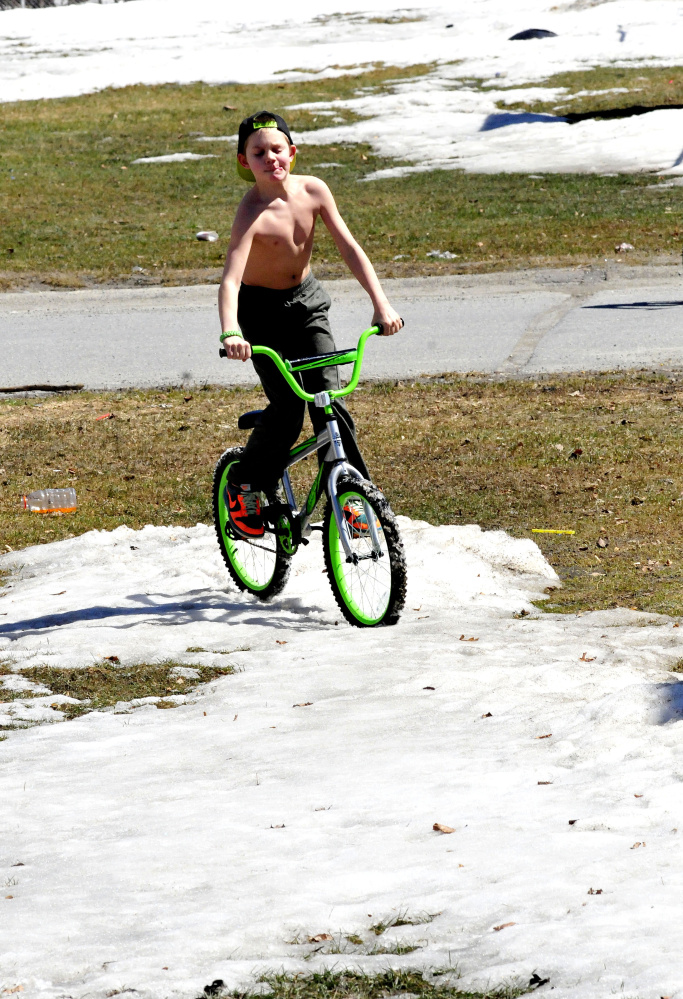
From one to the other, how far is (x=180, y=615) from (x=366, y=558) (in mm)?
1122

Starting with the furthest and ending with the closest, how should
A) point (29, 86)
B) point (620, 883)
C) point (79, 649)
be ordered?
point (29, 86), point (79, 649), point (620, 883)

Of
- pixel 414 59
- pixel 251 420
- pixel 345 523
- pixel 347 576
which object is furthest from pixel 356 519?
pixel 414 59

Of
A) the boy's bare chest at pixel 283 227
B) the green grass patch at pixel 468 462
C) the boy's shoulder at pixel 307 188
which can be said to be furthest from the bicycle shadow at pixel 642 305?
the boy's bare chest at pixel 283 227

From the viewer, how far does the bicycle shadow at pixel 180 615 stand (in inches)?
240

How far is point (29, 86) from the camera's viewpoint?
36094mm

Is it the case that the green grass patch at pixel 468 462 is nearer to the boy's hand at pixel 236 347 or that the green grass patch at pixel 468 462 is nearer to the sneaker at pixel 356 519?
the sneaker at pixel 356 519

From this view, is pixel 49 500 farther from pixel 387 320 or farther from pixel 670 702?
pixel 670 702

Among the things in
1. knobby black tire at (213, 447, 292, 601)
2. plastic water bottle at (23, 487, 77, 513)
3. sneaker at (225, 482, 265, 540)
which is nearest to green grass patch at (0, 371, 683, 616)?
plastic water bottle at (23, 487, 77, 513)

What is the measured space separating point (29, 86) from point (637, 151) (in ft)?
63.3

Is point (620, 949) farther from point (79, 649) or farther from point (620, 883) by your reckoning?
point (79, 649)

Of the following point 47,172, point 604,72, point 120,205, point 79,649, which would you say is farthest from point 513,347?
point 604,72

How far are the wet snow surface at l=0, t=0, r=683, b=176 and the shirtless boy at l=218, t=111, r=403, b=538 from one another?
59.6 ft

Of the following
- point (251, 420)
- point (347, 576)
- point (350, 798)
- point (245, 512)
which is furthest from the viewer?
point (245, 512)

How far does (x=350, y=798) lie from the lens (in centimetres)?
396
